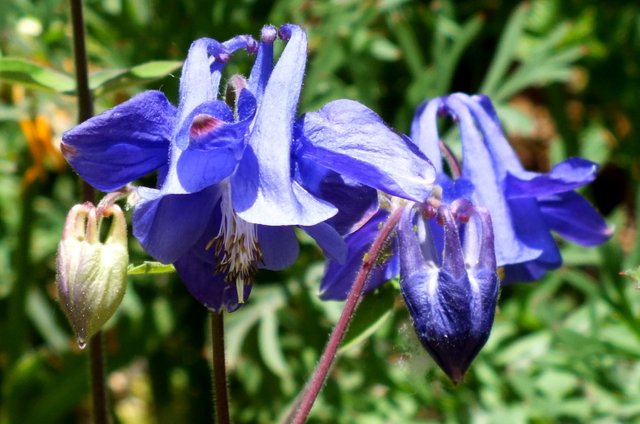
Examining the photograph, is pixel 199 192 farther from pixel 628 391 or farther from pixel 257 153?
pixel 628 391

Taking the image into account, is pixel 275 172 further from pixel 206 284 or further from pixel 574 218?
pixel 574 218

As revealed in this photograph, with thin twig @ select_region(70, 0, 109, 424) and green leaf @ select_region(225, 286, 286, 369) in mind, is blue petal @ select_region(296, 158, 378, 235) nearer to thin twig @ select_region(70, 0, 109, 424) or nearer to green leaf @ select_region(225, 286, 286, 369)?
thin twig @ select_region(70, 0, 109, 424)

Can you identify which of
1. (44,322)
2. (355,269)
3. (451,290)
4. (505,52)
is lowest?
(44,322)

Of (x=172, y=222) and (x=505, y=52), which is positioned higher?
(x=172, y=222)

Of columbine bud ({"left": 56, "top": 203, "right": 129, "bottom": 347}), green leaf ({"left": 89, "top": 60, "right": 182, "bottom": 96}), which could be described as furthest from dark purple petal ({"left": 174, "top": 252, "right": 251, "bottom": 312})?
green leaf ({"left": 89, "top": 60, "right": 182, "bottom": 96})

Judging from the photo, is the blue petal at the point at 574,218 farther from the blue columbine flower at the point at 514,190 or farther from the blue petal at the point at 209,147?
the blue petal at the point at 209,147

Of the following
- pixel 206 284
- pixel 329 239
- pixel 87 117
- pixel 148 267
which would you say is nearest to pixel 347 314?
pixel 329 239
